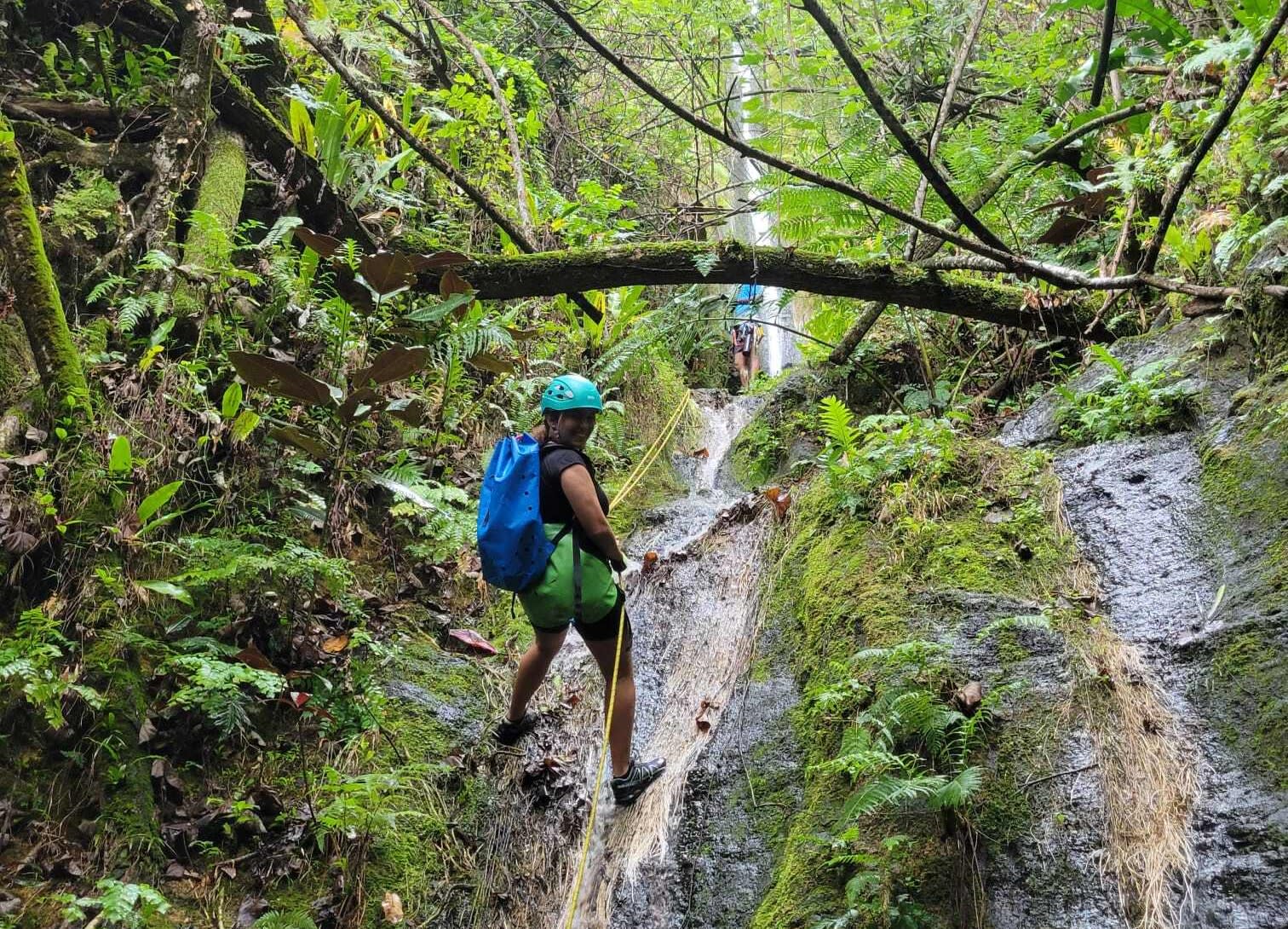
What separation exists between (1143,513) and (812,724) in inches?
80.9

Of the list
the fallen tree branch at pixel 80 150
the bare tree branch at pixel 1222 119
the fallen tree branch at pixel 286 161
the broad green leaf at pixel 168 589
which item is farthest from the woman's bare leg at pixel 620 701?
the fallen tree branch at pixel 80 150

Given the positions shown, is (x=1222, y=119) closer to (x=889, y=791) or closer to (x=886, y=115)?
(x=886, y=115)

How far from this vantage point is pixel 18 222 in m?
3.77

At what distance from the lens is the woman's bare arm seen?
12.2 feet

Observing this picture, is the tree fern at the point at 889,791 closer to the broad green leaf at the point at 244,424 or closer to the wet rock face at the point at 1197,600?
the wet rock face at the point at 1197,600

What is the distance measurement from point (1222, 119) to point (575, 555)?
3715 millimetres

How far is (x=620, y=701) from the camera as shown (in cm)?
407

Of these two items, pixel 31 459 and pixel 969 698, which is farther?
pixel 31 459

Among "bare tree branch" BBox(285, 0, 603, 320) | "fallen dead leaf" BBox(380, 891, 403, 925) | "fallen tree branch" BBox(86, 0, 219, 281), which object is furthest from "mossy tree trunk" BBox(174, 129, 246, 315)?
"fallen dead leaf" BBox(380, 891, 403, 925)

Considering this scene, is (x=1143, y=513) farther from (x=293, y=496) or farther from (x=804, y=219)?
(x=293, y=496)

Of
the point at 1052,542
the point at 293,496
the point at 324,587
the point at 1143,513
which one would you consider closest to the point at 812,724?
the point at 1052,542

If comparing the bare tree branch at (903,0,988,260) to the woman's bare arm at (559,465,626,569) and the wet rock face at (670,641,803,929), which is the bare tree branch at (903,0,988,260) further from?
the wet rock face at (670,641,803,929)

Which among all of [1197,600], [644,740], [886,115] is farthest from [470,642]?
[1197,600]

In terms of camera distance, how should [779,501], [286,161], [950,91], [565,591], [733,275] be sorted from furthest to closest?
1. [286,161]
2. [779,501]
3. [733,275]
4. [950,91]
5. [565,591]
